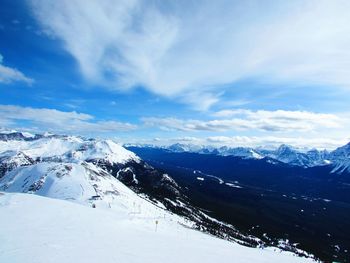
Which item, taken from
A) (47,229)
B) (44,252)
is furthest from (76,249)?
(47,229)

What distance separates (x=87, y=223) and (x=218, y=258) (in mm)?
19504

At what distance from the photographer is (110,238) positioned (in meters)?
35.9

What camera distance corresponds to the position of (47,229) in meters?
35.8

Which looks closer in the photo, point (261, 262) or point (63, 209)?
point (261, 262)

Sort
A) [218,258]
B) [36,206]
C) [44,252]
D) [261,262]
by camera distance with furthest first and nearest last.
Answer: [36,206] → [261,262] → [218,258] → [44,252]

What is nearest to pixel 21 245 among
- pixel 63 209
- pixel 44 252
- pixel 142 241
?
pixel 44 252

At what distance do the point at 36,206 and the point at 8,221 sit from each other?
13.5 meters

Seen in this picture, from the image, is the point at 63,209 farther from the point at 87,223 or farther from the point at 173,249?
the point at 173,249

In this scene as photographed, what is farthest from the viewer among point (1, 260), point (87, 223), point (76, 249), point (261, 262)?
point (87, 223)

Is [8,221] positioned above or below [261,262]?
above

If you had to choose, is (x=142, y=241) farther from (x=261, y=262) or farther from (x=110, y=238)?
(x=261, y=262)

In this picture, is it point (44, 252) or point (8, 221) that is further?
point (8, 221)

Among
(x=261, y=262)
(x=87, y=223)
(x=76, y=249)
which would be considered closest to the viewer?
(x=76, y=249)

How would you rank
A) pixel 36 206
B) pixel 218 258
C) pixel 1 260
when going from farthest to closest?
pixel 36 206, pixel 218 258, pixel 1 260
